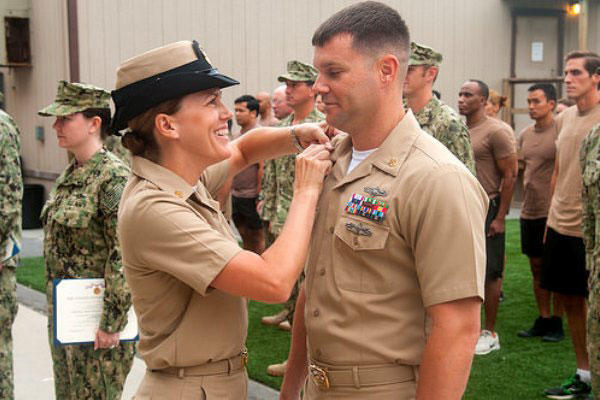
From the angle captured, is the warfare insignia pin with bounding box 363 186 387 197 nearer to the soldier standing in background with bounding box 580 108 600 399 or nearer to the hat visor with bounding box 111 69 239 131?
the hat visor with bounding box 111 69 239 131

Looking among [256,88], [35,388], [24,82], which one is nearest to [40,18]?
[24,82]

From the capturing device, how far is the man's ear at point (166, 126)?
2387 millimetres

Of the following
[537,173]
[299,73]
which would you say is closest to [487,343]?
[537,173]

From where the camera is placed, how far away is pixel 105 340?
3723 mm

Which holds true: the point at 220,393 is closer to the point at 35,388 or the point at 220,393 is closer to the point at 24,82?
the point at 35,388

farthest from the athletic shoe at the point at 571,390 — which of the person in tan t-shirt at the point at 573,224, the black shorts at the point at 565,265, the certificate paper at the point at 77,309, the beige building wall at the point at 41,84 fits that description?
the beige building wall at the point at 41,84

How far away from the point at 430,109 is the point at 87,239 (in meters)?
2.54

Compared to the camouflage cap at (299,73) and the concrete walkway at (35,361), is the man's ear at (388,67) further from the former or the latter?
the camouflage cap at (299,73)

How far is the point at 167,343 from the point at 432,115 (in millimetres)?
3303

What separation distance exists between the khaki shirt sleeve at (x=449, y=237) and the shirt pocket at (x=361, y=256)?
12cm

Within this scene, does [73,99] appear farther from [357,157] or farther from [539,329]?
[539,329]

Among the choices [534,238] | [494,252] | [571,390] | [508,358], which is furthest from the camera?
[534,238]

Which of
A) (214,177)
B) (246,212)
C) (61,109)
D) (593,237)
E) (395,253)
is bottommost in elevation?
(246,212)

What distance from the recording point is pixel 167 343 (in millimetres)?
2359
